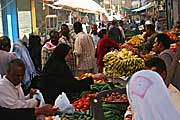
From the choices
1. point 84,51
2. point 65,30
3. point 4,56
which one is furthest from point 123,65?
point 65,30


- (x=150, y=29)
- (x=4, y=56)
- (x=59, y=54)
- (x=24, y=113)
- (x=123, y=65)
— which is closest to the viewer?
(x=24, y=113)

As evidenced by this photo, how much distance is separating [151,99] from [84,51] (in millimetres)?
7180

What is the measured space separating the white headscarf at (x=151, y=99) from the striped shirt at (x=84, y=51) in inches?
272

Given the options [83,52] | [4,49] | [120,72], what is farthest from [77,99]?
[83,52]

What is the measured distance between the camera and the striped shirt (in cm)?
982

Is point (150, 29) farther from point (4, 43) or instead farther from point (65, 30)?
point (4, 43)

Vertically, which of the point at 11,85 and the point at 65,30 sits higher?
the point at 65,30

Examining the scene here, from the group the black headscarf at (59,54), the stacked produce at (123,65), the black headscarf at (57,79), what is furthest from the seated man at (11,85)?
the stacked produce at (123,65)

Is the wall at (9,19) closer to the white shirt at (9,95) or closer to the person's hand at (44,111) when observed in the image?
the white shirt at (9,95)

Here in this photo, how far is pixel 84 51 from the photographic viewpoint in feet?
32.6

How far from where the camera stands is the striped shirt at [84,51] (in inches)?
387

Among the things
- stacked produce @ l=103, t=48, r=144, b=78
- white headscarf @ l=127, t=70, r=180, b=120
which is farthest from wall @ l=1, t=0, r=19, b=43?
white headscarf @ l=127, t=70, r=180, b=120

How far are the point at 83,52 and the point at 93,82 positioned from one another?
3.37 meters

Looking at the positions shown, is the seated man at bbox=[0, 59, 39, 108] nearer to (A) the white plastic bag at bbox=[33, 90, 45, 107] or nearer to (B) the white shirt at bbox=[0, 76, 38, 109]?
(B) the white shirt at bbox=[0, 76, 38, 109]
